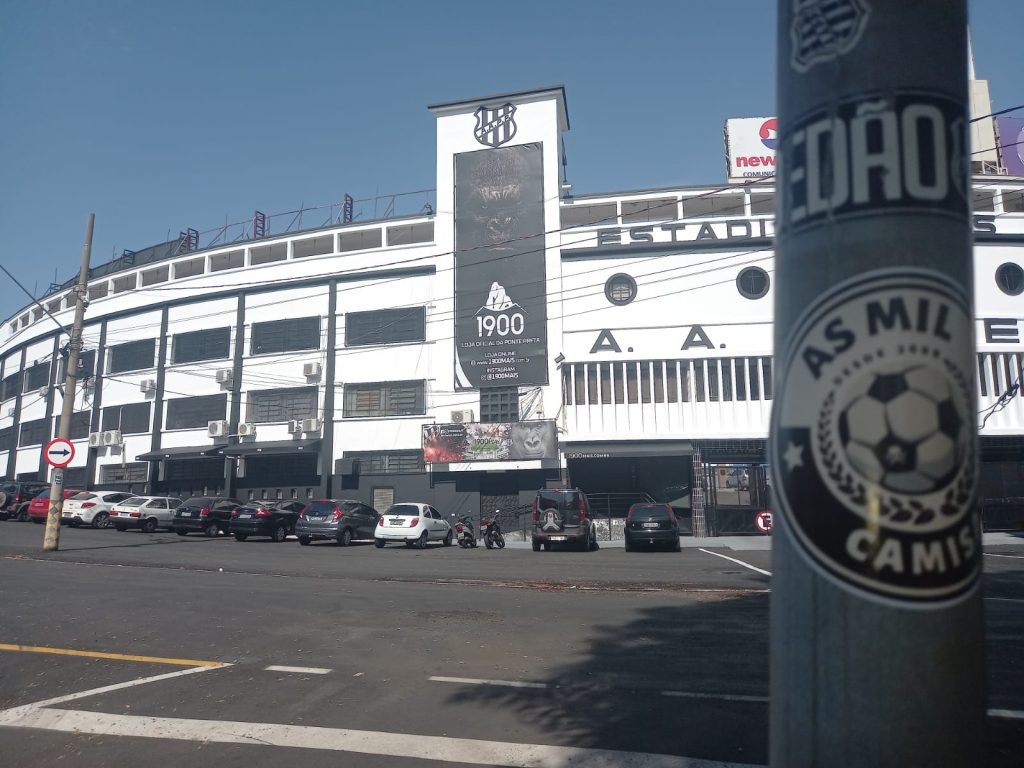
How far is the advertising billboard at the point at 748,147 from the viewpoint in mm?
35219

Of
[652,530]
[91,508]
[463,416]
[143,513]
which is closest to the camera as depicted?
[652,530]

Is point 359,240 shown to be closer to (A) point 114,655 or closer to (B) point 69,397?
(B) point 69,397

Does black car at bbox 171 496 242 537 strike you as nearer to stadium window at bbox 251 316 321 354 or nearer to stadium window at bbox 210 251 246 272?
stadium window at bbox 251 316 321 354

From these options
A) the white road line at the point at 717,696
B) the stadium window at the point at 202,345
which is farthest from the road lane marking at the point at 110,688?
the stadium window at the point at 202,345

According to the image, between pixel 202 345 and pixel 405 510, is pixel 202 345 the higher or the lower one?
the higher one

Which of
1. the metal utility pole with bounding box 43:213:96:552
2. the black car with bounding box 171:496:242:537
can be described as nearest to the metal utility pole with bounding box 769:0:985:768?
the metal utility pole with bounding box 43:213:96:552

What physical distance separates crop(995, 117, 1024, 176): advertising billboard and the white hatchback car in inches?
1342

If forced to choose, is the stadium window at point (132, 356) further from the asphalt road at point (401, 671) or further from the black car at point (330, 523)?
the asphalt road at point (401, 671)

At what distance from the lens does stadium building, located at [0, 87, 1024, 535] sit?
31156 millimetres

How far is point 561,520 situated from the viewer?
73.3 feet

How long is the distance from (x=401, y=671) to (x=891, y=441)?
588 cm

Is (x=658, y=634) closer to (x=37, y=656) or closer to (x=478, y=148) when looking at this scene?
(x=37, y=656)

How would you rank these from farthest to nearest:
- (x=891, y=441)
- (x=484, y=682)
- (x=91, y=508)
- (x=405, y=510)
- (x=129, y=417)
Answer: (x=129, y=417) → (x=91, y=508) → (x=405, y=510) → (x=484, y=682) → (x=891, y=441)

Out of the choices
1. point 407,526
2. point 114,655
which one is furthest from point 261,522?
point 114,655
